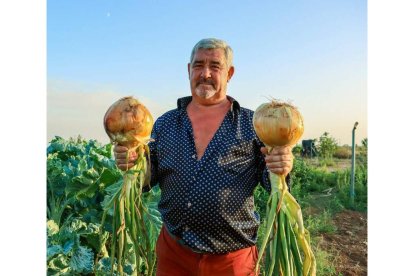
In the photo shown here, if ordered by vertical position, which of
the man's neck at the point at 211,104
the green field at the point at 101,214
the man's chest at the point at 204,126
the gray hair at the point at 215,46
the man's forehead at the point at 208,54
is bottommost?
the green field at the point at 101,214

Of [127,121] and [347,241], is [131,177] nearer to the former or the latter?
[127,121]

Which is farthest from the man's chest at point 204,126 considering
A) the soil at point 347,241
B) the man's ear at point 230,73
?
the soil at point 347,241

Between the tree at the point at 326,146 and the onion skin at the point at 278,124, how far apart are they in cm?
283

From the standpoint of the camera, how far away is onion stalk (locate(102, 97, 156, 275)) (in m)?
1.26

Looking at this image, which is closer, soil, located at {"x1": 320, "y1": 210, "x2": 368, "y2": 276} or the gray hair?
the gray hair

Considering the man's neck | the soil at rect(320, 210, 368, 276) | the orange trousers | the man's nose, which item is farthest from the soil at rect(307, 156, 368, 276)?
the man's nose

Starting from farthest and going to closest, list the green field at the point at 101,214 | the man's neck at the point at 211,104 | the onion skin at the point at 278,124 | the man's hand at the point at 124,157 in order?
the green field at the point at 101,214, the man's neck at the point at 211,104, the man's hand at the point at 124,157, the onion skin at the point at 278,124

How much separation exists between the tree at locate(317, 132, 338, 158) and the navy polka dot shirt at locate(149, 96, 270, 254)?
8.88ft

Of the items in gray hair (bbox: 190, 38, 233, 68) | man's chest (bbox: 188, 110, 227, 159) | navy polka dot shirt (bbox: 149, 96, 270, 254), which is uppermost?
gray hair (bbox: 190, 38, 233, 68)

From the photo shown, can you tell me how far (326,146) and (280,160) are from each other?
2.94 metres

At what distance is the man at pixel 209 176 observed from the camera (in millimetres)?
1318

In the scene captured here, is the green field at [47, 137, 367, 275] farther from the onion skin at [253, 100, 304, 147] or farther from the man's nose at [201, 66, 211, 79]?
the onion skin at [253, 100, 304, 147]

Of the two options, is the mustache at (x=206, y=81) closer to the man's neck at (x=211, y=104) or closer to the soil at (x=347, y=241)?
the man's neck at (x=211, y=104)
